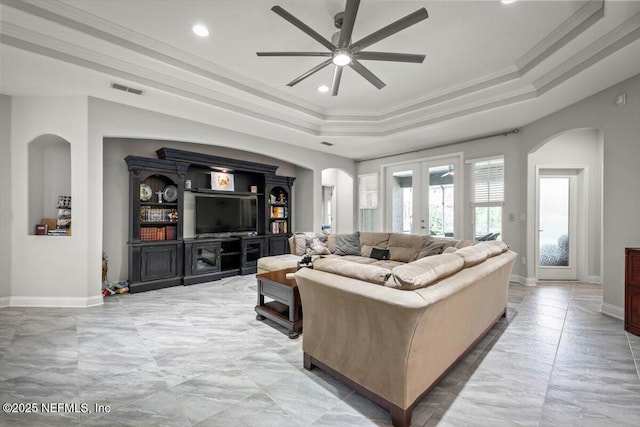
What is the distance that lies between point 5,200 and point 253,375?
13.7 feet

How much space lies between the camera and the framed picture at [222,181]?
18.2 ft

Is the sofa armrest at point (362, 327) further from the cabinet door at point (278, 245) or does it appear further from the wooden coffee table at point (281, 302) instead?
the cabinet door at point (278, 245)

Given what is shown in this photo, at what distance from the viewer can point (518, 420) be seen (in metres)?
1.65

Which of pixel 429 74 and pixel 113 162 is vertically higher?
pixel 429 74

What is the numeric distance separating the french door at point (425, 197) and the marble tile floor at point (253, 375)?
Result: 9.40 ft

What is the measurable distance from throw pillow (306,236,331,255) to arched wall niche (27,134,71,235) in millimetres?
3829

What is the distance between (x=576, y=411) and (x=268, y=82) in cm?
446

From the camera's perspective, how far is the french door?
5.89 meters

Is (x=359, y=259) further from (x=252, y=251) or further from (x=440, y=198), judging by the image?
(x=440, y=198)

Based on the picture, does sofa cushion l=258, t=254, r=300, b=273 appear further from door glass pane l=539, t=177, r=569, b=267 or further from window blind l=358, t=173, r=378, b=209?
door glass pane l=539, t=177, r=569, b=267

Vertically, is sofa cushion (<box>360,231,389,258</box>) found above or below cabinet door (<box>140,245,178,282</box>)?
above

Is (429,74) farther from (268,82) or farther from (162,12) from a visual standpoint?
(162,12)

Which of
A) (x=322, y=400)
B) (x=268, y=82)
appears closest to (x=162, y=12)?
(x=268, y=82)

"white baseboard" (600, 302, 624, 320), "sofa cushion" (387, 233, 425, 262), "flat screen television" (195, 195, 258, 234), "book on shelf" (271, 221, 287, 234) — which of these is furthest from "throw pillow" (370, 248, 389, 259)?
"white baseboard" (600, 302, 624, 320)
